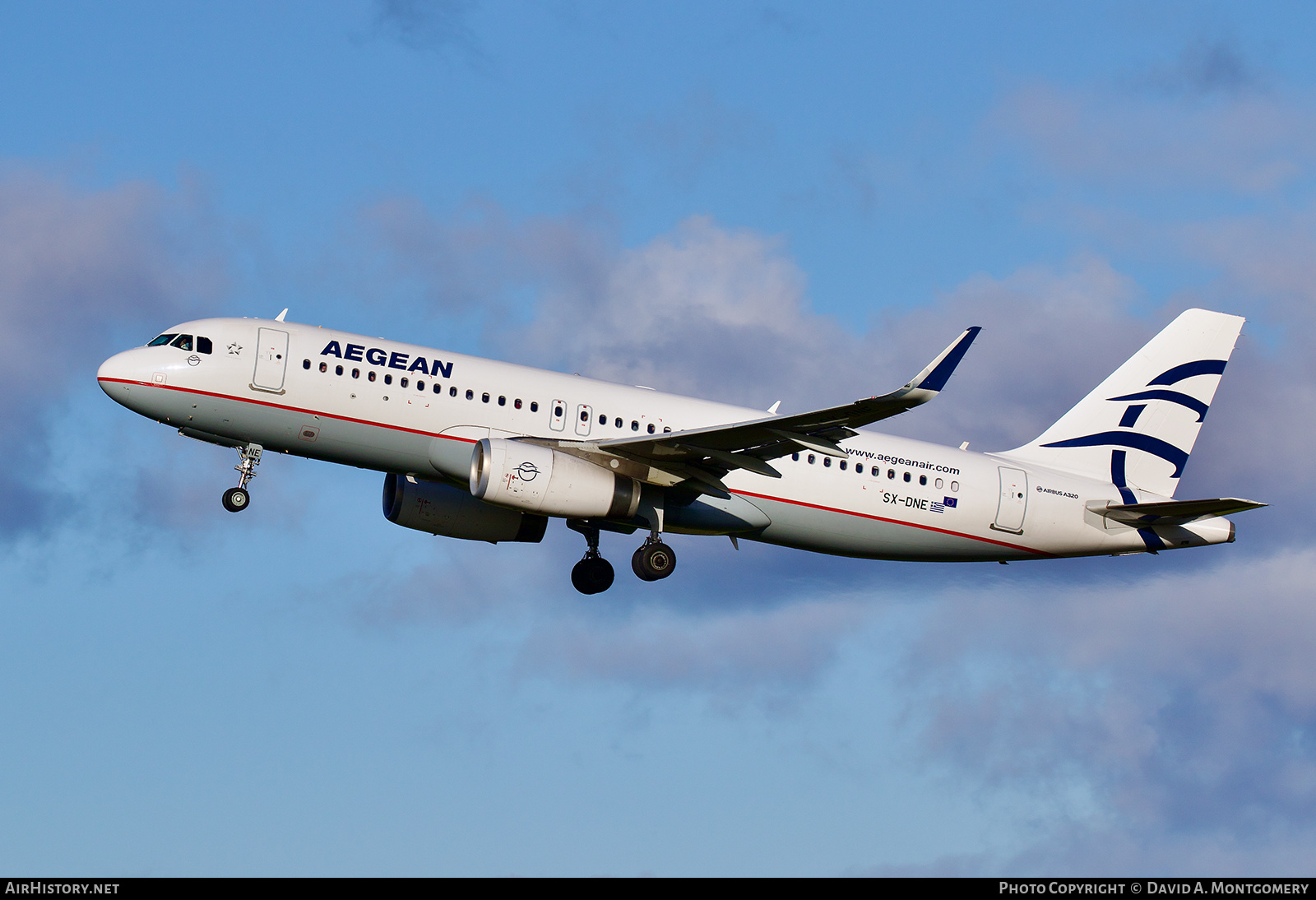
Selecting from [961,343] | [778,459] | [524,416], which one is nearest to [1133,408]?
[778,459]

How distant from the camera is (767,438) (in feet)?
105

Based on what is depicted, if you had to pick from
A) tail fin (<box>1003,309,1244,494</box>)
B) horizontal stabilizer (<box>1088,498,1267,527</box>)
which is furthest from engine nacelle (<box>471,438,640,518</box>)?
horizontal stabilizer (<box>1088,498,1267,527</box>)

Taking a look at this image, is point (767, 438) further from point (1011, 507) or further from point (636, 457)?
point (1011, 507)

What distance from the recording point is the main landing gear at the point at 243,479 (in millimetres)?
33625

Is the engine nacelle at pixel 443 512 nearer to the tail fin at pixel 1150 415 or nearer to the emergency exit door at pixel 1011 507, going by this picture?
the emergency exit door at pixel 1011 507

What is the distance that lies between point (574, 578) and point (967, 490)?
1066 centimetres

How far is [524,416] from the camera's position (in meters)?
33.9

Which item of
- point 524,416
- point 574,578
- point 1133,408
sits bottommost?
point 574,578

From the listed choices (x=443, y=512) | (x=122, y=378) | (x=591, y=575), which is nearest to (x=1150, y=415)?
(x=591, y=575)

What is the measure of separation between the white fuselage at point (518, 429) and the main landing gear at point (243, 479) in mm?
472

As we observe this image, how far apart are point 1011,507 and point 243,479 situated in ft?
63.5

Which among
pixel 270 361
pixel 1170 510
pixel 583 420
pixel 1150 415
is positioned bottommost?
pixel 1170 510

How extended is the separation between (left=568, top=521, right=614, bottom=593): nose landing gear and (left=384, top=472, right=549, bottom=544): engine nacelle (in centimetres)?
165

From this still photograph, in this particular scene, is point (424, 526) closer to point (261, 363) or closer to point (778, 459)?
point (261, 363)
